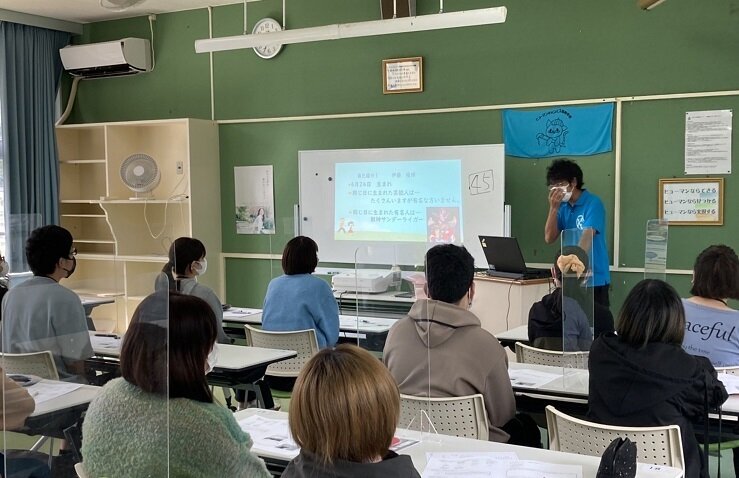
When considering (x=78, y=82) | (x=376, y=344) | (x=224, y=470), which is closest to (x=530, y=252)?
(x=376, y=344)

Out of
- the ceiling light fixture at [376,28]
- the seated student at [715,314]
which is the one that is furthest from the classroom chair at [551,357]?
the ceiling light fixture at [376,28]

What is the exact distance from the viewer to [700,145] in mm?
5480

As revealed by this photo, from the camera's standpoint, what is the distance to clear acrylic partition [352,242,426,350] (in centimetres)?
399

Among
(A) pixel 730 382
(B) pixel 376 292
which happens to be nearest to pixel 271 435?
(A) pixel 730 382

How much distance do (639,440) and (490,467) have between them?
19.7 inches

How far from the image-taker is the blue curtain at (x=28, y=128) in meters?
7.60

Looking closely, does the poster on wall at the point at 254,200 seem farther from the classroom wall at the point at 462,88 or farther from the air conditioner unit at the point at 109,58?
the air conditioner unit at the point at 109,58

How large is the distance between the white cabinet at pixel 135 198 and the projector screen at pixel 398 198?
1.02 meters

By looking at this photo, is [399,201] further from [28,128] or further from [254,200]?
[28,128]

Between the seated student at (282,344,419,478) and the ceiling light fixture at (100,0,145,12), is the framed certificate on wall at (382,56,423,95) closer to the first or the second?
the ceiling light fixture at (100,0,145,12)

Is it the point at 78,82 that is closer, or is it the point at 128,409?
the point at 128,409

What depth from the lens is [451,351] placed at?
9.38 feet

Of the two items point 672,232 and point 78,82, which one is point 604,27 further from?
point 78,82

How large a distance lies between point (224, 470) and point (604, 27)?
4844 millimetres
